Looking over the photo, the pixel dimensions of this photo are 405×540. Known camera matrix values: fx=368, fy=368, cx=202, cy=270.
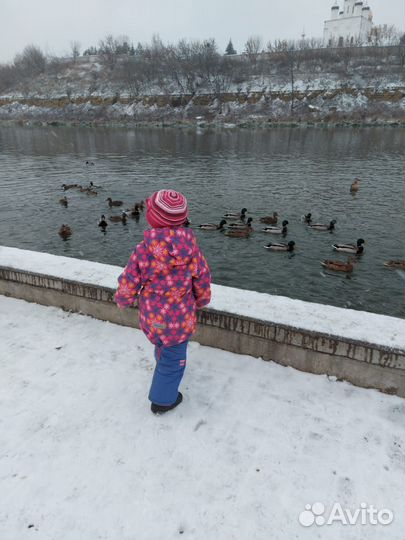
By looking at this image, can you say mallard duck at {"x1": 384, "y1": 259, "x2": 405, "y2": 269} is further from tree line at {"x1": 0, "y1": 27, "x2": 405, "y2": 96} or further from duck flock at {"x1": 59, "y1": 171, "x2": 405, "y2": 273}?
tree line at {"x1": 0, "y1": 27, "x2": 405, "y2": 96}

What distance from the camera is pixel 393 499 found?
3086 mm

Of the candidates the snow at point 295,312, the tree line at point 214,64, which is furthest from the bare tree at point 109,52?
the snow at point 295,312

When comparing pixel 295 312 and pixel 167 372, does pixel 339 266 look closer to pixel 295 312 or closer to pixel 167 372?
pixel 295 312

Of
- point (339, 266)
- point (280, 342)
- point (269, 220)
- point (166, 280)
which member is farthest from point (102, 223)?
point (166, 280)

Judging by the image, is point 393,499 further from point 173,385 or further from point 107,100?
point 107,100

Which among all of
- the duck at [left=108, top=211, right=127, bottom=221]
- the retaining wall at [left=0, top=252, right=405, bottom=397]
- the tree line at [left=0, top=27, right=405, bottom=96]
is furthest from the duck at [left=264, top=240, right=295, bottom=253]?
the tree line at [left=0, top=27, right=405, bottom=96]

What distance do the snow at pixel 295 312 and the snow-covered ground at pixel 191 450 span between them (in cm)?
62

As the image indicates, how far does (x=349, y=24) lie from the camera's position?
14000 centimetres

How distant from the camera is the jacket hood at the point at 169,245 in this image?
3484 millimetres

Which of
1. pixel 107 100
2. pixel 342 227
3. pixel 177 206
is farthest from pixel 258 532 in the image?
pixel 107 100

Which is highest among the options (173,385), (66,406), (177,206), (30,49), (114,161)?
(30,49)

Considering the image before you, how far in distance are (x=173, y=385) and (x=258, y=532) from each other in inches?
59.9

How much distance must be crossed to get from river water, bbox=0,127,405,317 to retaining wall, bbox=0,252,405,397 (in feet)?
21.5

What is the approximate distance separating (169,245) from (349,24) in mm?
174517
